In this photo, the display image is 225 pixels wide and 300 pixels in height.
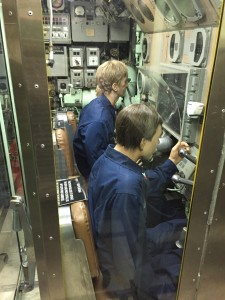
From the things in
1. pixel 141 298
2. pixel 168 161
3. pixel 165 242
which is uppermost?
pixel 168 161

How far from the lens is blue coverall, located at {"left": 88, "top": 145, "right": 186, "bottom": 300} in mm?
1124

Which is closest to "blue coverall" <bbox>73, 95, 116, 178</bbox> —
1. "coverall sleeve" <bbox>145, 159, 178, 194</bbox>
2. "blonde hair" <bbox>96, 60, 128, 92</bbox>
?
"blonde hair" <bbox>96, 60, 128, 92</bbox>

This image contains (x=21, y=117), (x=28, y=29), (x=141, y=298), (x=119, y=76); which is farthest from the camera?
(x=119, y=76)

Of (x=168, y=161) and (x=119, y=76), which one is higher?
(x=119, y=76)

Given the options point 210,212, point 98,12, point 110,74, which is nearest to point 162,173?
point 210,212

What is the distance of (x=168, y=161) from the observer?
154 centimetres

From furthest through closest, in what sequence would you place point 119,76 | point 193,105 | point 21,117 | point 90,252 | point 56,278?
point 119,76 → point 193,105 → point 90,252 → point 56,278 → point 21,117

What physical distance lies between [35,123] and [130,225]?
68 cm

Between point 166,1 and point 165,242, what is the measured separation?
75.0 inches

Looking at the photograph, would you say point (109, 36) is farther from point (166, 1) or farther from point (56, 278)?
point (56, 278)

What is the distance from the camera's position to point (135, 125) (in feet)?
4.03

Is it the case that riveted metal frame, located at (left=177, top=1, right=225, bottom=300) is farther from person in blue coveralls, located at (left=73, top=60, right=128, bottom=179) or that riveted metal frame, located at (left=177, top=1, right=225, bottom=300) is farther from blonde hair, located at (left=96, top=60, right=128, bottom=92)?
blonde hair, located at (left=96, top=60, right=128, bottom=92)

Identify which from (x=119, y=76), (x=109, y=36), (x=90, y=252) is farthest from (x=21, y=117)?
(x=109, y=36)

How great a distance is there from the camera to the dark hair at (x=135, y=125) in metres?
1.23
